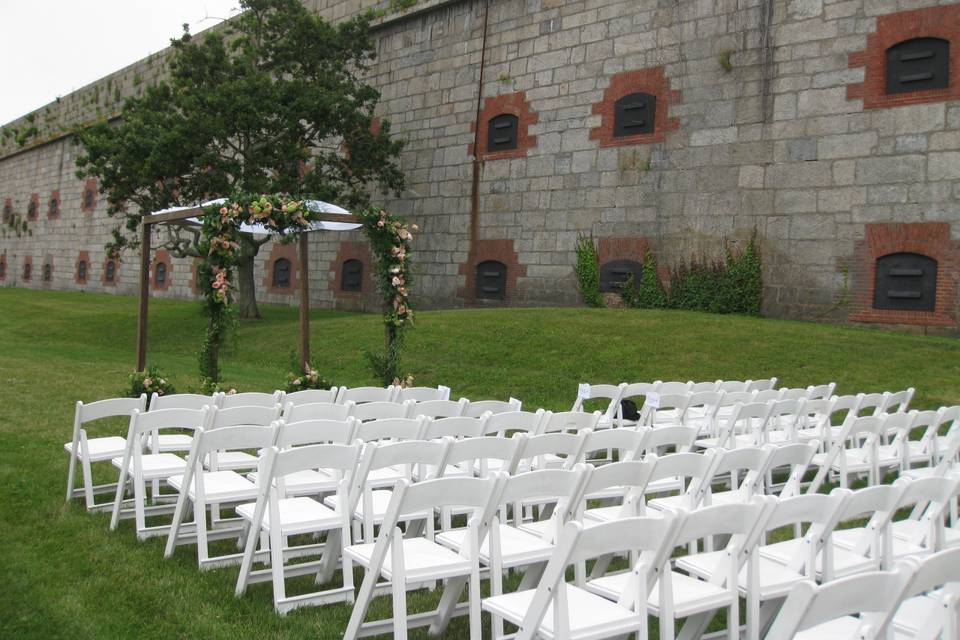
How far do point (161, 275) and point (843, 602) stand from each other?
30.7 metres

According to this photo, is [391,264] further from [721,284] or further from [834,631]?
[721,284]

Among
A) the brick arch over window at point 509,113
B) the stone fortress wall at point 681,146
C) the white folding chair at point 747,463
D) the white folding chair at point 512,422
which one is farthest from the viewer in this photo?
the brick arch over window at point 509,113

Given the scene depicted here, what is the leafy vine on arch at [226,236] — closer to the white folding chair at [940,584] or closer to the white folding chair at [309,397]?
the white folding chair at [309,397]

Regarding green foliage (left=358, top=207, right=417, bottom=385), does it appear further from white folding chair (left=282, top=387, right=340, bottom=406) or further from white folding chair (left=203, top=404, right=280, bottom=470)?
white folding chair (left=203, top=404, right=280, bottom=470)

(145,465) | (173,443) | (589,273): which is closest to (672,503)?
(145,465)

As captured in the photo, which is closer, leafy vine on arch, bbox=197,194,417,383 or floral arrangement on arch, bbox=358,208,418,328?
leafy vine on arch, bbox=197,194,417,383

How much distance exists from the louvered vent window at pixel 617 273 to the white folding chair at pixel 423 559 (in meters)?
13.0

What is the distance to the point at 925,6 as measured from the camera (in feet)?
43.3

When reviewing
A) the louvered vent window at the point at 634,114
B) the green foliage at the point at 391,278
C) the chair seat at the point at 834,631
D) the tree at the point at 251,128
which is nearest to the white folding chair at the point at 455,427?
the chair seat at the point at 834,631

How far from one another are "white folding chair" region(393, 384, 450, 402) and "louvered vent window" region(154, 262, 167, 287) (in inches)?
988

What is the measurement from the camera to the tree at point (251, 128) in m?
17.6

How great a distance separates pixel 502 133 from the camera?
1830 cm

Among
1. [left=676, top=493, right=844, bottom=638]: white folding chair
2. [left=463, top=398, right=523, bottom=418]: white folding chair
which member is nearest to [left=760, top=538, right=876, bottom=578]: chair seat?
[left=676, top=493, right=844, bottom=638]: white folding chair

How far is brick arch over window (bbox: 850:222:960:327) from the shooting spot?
12.9 metres
